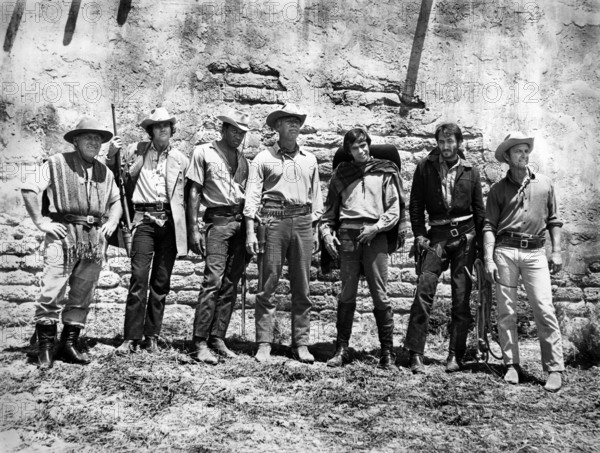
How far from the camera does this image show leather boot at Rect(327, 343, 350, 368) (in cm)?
540

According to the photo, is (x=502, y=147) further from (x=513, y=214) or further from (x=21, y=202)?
(x=21, y=202)

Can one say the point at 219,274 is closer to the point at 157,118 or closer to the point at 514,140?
the point at 157,118

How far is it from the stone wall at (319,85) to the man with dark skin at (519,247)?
5.00 ft

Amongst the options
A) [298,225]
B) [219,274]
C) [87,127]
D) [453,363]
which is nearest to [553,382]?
[453,363]

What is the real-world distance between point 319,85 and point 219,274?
100 inches

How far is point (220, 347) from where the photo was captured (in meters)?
5.53

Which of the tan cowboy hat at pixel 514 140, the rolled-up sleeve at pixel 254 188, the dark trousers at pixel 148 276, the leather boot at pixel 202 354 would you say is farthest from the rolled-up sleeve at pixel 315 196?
the tan cowboy hat at pixel 514 140

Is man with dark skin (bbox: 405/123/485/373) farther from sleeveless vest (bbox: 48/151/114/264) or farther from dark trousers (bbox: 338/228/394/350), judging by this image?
sleeveless vest (bbox: 48/151/114/264)

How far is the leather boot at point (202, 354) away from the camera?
532 centimetres

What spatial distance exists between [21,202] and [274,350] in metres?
3.07

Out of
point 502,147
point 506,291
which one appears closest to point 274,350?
point 506,291

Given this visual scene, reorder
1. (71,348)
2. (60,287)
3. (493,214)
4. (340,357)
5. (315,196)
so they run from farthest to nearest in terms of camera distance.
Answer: (315,196) → (340,357) → (493,214) → (71,348) → (60,287)

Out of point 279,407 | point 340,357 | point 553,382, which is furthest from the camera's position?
point 340,357

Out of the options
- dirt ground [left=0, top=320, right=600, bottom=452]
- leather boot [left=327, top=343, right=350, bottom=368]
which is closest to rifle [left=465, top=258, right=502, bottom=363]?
dirt ground [left=0, top=320, right=600, bottom=452]
